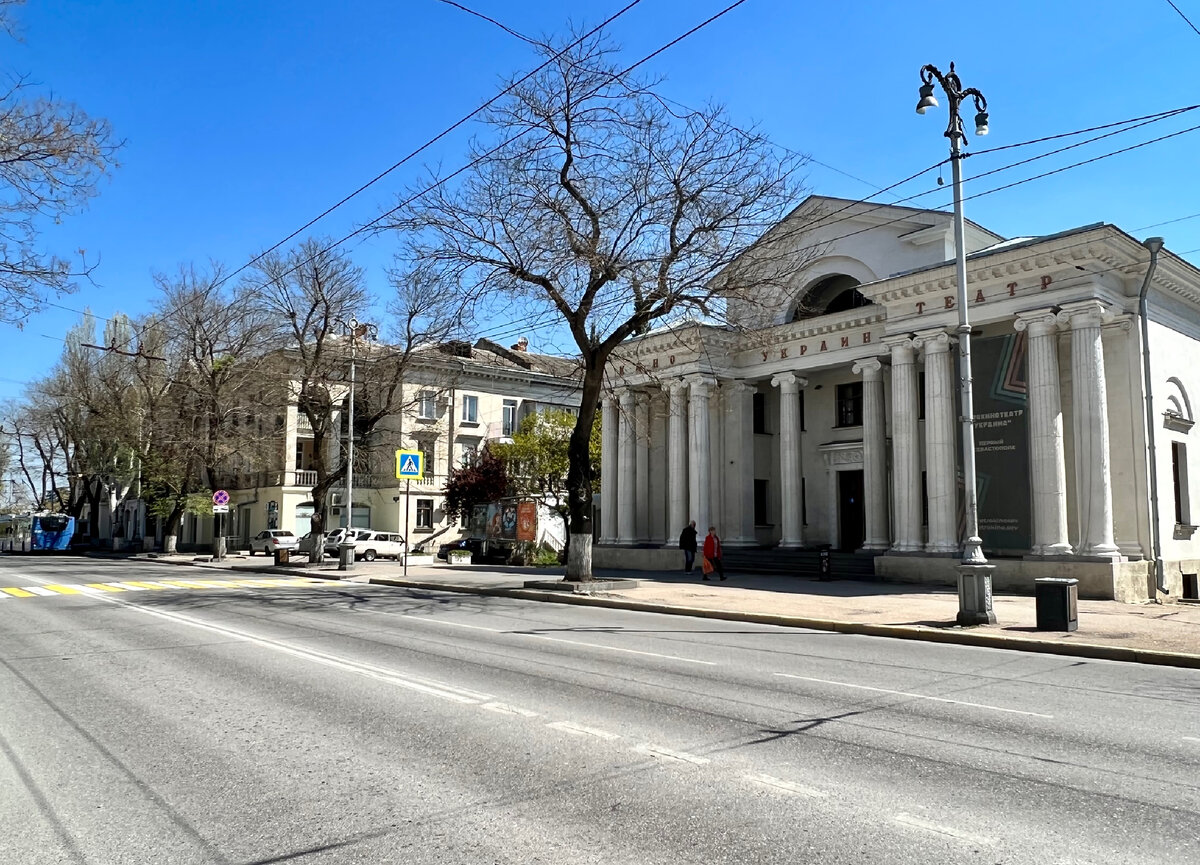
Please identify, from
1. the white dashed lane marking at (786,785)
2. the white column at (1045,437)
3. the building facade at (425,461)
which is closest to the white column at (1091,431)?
the white column at (1045,437)

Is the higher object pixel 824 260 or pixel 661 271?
pixel 824 260

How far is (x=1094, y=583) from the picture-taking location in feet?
64.5

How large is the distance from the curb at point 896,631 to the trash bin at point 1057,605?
1036 mm

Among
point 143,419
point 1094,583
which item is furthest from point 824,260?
point 143,419

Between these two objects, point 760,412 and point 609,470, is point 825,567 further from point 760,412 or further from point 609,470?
point 609,470

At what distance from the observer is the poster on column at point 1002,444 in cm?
2147

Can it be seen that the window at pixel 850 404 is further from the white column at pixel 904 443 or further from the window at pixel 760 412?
the white column at pixel 904 443

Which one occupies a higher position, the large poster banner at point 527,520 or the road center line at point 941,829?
the large poster banner at point 527,520

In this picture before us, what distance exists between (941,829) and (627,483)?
29.0 m

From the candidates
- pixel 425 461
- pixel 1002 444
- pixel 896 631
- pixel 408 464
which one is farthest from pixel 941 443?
pixel 425 461

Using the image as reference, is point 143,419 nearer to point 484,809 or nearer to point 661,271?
point 661,271

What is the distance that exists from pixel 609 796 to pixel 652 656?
5858 mm

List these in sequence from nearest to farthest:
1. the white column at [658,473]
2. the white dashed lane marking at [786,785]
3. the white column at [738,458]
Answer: the white dashed lane marking at [786,785], the white column at [738,458], the white column at [658,473]

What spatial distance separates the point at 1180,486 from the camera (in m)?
23.4
